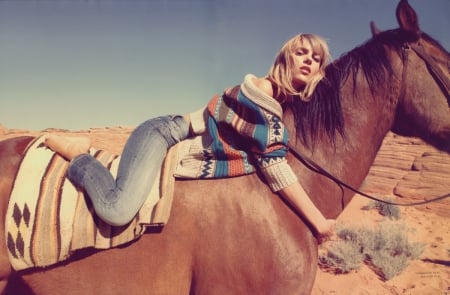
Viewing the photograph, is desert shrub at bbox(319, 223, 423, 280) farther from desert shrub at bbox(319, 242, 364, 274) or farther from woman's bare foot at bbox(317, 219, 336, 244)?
woman's bare foot at bbox(317, 219, 336, 244)

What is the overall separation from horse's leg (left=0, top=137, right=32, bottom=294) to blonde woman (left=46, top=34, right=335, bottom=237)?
0.76 ft

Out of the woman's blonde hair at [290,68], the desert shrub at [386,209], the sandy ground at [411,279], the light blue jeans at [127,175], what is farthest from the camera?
the desert shrub at [386,209]

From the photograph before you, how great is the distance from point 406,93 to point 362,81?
11.1 inches

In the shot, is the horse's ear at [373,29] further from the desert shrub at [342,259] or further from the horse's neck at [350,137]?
the desert shrub at [342,259]

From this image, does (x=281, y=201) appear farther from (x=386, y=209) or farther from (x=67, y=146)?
(x=386, y=209)

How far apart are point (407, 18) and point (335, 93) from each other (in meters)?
0.65

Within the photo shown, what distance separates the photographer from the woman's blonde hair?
2.16 meters

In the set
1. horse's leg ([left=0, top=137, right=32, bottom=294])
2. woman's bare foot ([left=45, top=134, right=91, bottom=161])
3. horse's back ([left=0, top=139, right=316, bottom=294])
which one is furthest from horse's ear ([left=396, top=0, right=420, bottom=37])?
horse's leg ([left=0, top=137, right=32, bottom=294])

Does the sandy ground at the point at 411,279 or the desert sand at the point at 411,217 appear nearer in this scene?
the sandy ground at the point at 411,279

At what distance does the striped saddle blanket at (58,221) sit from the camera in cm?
197

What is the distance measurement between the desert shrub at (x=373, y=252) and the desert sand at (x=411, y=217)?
134mm

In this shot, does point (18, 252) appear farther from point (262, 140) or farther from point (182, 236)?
point (262, 140)

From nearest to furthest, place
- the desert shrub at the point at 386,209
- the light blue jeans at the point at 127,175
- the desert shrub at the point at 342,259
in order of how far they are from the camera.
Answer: the light blue jeans at the point at 127,175
the desert shrub at the point at 342,259
the desert shrub at the point at 386,209

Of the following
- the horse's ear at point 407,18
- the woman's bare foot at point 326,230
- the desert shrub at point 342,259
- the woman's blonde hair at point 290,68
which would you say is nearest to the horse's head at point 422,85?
the horse's ear at point 407,18
